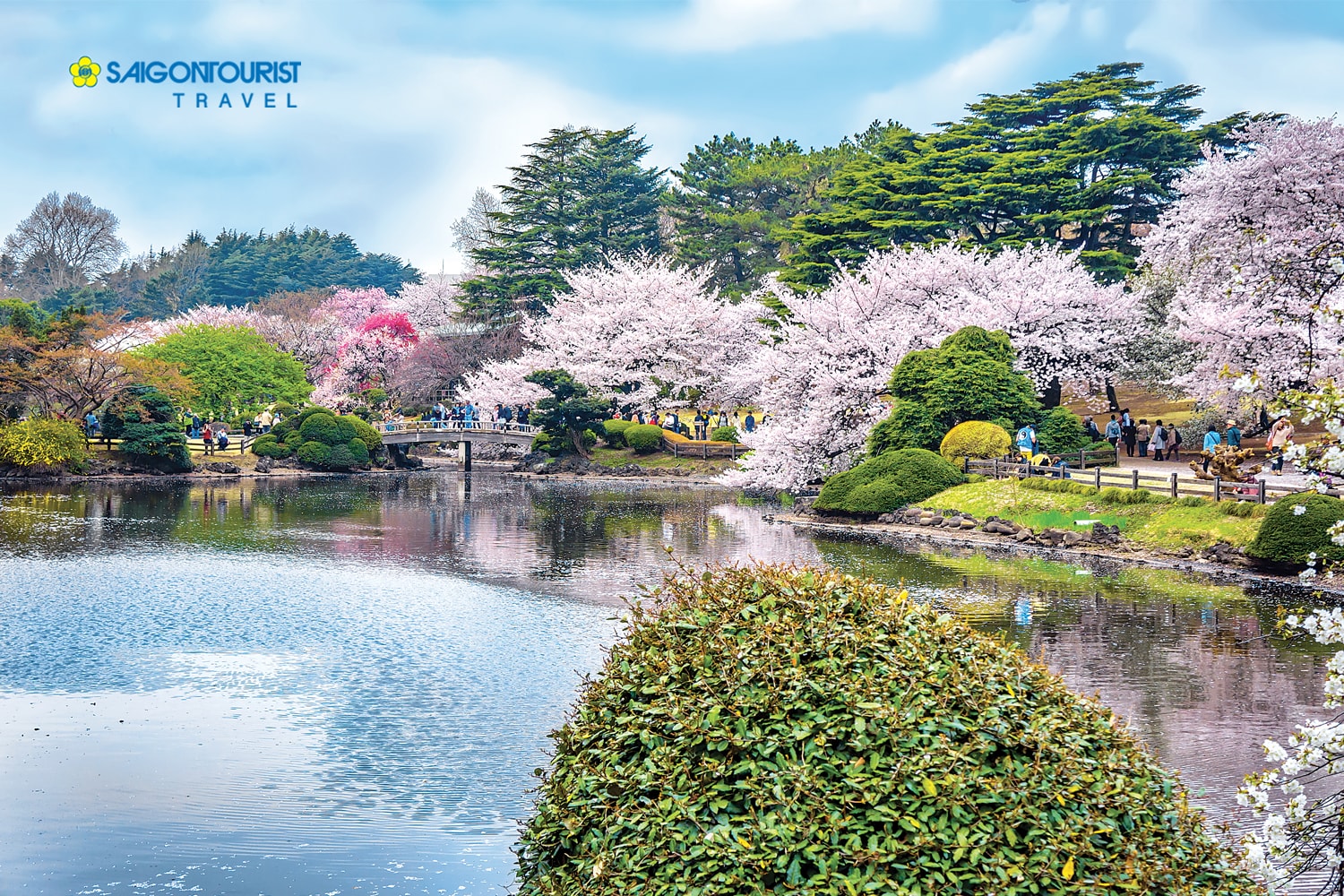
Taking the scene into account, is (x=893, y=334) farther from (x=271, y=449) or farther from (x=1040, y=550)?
(x=271, y=449)

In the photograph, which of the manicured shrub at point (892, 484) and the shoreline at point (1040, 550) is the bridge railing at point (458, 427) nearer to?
the shoreline at point (1040, 550)

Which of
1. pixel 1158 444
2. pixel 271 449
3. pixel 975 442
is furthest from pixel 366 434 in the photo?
pixel 1158 444

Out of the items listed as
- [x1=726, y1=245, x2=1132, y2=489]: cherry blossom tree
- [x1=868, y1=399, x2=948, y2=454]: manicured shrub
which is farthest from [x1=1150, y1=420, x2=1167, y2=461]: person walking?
[x1=868, y1=399, x2=948, y2=454]: manicured shrub

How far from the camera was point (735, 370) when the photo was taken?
50.2 metres

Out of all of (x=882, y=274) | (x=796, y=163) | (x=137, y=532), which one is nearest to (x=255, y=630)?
(x=137, y=532)

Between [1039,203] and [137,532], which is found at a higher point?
[1039,203]

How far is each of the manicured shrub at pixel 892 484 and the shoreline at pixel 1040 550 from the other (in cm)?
64

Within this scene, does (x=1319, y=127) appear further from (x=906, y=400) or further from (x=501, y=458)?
(x=501, y=458)

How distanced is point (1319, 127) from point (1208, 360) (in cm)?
858

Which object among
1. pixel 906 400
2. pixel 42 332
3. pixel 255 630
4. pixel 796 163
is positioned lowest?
pixel 255 630

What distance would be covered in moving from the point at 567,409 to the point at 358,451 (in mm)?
10888

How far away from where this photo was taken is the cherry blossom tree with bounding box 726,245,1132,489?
39.4 meters

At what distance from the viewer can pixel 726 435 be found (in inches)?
2190

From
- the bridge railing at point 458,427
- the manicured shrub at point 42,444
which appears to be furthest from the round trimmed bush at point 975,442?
the manicured shrub at point 42,444
